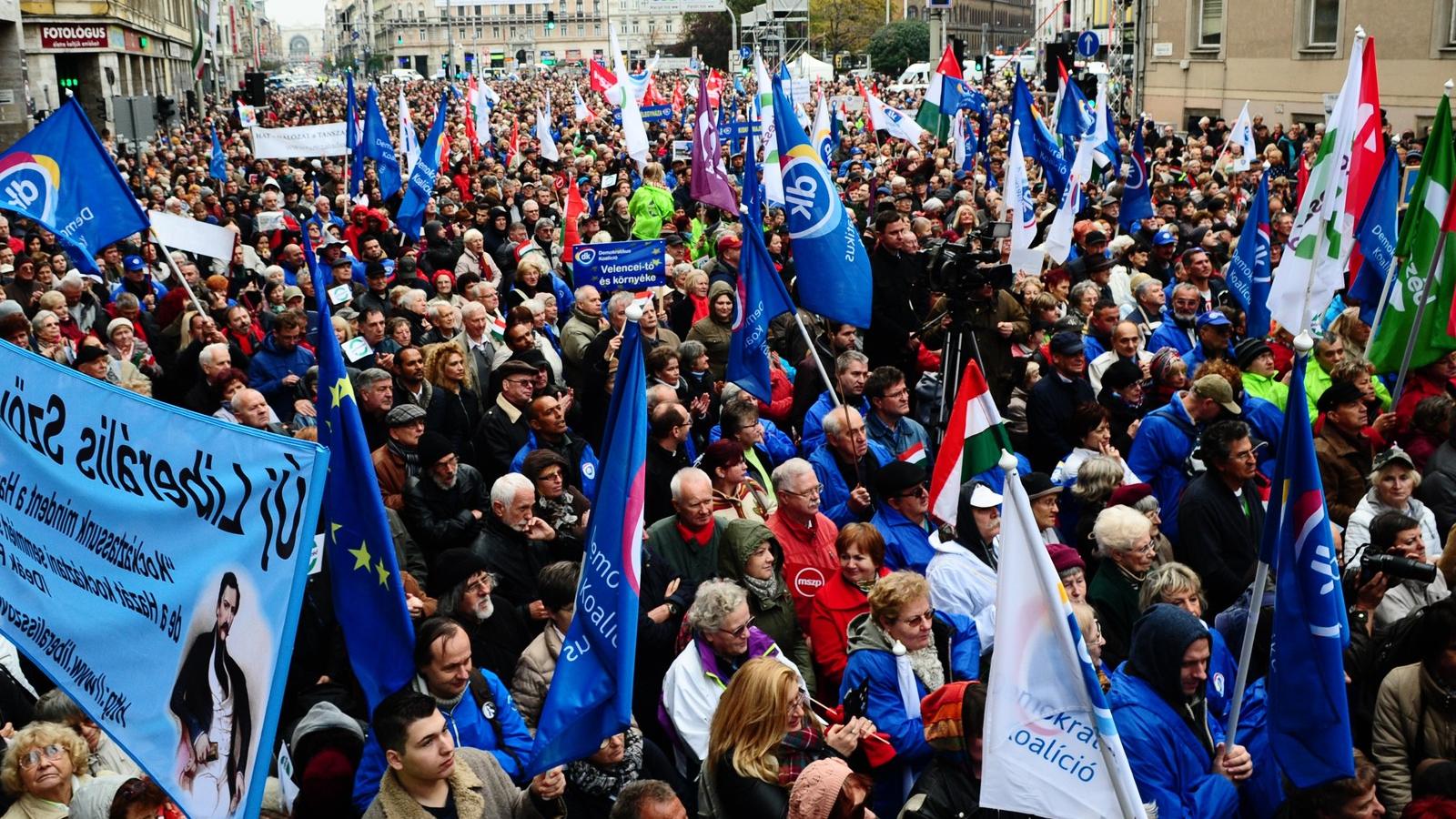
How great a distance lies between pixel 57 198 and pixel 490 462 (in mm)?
3626

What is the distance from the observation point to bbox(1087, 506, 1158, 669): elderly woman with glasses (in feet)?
18.6

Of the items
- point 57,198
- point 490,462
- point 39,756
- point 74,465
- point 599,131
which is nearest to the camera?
point 74,465

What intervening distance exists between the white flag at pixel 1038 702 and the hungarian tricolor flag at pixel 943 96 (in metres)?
16.7

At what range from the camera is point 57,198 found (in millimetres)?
9477

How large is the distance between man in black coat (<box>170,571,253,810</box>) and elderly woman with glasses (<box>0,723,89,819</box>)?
161 centimetres

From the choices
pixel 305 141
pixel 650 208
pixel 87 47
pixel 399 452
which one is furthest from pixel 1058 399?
pixel 87 47

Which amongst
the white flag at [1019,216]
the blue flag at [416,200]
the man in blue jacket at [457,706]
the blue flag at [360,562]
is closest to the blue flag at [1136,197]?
the white flag at [1019,216]

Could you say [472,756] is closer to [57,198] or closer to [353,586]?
[353,586]

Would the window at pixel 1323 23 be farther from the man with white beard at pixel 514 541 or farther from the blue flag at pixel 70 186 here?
the man with white beard at pixel 514 541

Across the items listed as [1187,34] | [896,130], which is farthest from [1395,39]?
[896,130]

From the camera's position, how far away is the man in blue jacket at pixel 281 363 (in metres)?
9.45

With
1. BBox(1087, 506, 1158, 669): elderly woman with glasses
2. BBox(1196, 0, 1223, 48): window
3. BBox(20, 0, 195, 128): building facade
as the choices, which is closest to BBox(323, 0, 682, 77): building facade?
BBox(20, 0, 195, 128): building facade

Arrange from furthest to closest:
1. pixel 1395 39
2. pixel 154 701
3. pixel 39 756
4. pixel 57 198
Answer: pixel 1395 39, pixel 57 198, pixel 39 756, pixel 154 701

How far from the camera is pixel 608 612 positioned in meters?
4.46
